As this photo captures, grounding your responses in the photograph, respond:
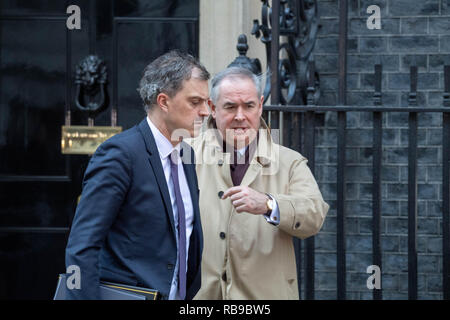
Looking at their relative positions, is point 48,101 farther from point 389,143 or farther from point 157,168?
point 157,168

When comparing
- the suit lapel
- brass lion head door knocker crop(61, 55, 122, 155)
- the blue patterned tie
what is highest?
brass lion head door knocker crop(61, 55, 122, 155)

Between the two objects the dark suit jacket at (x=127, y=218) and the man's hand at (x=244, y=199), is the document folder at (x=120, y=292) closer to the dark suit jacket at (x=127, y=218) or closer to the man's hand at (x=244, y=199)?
the dark suit jacket at (x=127, y=218)

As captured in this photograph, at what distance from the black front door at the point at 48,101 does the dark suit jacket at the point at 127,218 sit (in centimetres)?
265

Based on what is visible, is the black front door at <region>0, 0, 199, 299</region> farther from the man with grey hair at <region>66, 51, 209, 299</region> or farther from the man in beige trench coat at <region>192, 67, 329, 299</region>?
the man with grey hair at <region>66, 51, 209, 299</region>

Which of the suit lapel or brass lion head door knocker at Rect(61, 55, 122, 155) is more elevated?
brass lion head door knocker at Rect(61, 55, 122, 155)

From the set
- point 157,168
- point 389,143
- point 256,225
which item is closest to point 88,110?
point 389,143

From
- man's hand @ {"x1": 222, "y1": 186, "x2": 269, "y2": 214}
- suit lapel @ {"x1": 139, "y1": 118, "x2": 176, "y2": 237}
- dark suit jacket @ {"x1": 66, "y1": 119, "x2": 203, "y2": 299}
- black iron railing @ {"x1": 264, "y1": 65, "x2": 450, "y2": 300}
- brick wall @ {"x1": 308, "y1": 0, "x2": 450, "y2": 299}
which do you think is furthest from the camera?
brick wall @ {"x1": 308, "y1": 0, "x2": 450, "y2": 299}

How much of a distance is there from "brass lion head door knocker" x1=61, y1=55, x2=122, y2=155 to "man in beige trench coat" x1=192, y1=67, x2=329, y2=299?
2016mm

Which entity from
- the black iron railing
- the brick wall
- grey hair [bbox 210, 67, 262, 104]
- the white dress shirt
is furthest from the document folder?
the brick wall

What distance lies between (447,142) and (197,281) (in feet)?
6.19

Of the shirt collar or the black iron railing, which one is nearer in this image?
the shirt collar

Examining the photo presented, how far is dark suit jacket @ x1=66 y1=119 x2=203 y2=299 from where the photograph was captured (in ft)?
7.64

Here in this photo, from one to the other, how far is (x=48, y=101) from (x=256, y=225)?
8.25 ft
